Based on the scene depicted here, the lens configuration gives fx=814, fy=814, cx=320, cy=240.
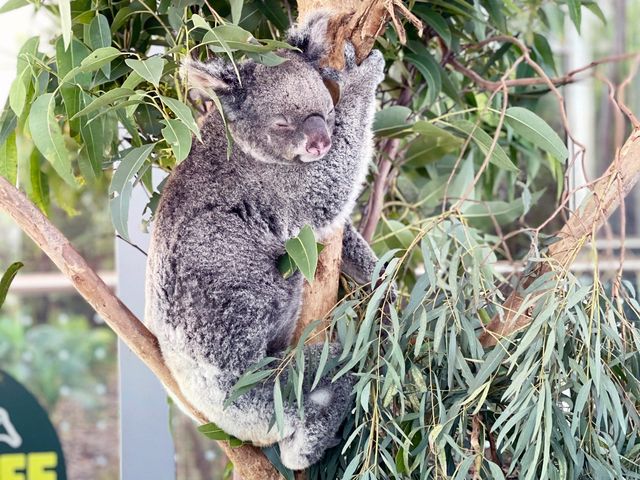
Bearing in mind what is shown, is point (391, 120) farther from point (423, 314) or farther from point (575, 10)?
point (423, 314)

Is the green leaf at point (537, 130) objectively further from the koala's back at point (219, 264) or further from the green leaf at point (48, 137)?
the green leaf at point (48, 137)

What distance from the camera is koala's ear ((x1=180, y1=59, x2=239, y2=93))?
132 cm

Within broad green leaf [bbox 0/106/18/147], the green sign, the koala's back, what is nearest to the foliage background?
broad green leaf [bbox 0/106/18/147]

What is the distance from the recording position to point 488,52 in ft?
6.57

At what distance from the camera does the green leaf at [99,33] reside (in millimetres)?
1345

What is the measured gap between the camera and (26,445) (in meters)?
2.65

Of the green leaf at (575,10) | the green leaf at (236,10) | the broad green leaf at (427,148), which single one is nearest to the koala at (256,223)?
the green leaf at (236,10)

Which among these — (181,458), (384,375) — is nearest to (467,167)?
(384,375)

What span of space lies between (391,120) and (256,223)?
37cm

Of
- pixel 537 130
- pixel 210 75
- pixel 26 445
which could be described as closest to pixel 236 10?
pixel 210 75

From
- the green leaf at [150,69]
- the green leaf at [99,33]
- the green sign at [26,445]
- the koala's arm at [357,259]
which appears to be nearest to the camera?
the green leaf at [150,69]

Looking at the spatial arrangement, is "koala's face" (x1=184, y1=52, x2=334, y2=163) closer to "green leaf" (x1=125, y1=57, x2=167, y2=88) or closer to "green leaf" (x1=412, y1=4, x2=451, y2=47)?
"green leaf" (x1=125, y1=57, x2=167, y2=88)

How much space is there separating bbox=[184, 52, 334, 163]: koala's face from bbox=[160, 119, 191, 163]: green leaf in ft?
0.68

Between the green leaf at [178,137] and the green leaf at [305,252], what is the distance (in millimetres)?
222
